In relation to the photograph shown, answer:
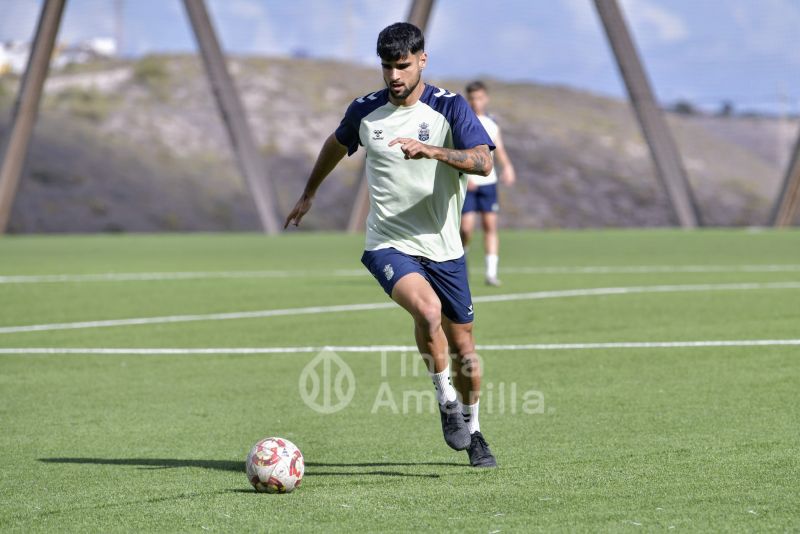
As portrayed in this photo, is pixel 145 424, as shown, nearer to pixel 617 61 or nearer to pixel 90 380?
pixel 90 380

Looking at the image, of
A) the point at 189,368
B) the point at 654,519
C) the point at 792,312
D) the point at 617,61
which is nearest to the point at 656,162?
the point at 617,61

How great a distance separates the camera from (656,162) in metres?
27.9

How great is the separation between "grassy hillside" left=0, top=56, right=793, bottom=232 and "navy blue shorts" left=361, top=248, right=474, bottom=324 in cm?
4334

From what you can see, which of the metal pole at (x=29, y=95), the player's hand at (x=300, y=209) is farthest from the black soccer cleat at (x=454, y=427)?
the metal pole at (x=29, y=95)

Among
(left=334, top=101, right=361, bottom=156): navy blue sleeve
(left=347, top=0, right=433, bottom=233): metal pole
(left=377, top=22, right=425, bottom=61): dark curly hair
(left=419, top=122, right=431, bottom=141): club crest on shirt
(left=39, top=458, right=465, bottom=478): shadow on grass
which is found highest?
(left=377, top=22, right=425, bottom=61): dark curly hair

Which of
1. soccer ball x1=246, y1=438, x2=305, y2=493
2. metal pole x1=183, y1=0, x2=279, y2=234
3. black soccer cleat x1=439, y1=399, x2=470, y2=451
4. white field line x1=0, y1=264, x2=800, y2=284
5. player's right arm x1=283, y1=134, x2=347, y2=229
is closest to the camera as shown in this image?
soccer ball x1=246, y1=438, x2=305, y2=493

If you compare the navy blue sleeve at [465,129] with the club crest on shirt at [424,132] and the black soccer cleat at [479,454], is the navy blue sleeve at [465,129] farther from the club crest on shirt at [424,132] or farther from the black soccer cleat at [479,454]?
the black soccer cleat at [479,454]

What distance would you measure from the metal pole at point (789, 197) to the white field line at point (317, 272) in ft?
33.6

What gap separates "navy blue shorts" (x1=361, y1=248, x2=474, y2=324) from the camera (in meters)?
6.34

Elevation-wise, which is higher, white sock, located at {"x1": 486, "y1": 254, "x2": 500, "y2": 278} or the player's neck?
Result: the player's neck

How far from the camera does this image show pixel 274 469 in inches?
218

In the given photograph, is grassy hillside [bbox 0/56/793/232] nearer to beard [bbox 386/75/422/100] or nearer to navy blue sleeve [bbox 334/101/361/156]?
navy blue sleeve [bbox 334/101/361/156]
